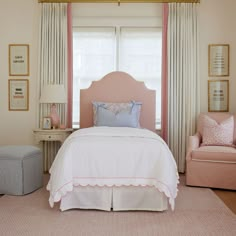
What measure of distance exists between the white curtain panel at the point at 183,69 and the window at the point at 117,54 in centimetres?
25

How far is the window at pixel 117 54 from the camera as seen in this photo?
222 inches

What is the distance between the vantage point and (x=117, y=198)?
3.52m

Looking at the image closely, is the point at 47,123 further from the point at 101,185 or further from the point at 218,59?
the point at 218,59

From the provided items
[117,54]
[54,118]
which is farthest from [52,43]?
[54,118]

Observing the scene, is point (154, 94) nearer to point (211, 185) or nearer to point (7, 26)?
point (211, 185)

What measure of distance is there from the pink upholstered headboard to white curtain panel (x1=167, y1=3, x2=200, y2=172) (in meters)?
0.35

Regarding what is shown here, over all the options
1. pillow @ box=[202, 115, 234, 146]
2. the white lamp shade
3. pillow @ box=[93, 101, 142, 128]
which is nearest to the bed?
pillow @ box=[93, 101, 142, 128]

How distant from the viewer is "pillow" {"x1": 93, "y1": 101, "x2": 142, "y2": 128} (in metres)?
4.84

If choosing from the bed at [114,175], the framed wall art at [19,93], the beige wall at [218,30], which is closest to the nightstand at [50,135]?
the framed wall art at [19,93]

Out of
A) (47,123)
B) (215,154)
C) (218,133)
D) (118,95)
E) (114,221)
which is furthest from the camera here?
(118,95)

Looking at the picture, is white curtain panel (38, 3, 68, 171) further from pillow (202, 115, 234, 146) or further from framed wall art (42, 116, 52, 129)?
pillow (202, 115, 234, 146)

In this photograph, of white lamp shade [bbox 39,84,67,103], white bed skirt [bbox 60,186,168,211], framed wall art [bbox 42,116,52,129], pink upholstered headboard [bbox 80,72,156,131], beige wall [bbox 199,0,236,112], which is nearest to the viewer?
white bed skirt [bbox 60,186,168,211]

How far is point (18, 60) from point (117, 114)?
79.4 inches

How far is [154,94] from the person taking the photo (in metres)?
5.47
